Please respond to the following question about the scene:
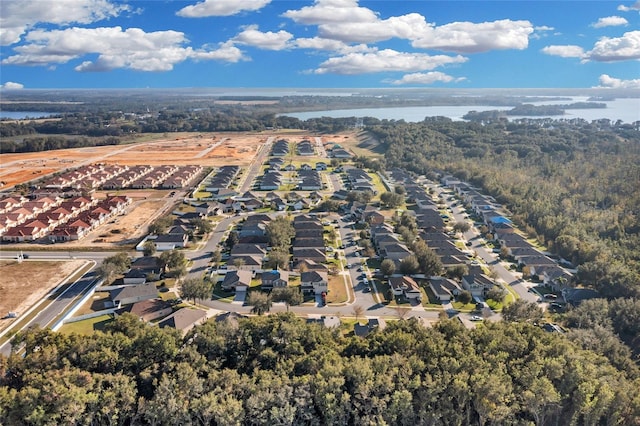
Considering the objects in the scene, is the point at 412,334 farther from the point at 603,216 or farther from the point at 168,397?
the point at 603,216

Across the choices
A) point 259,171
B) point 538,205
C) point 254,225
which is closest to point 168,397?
point 254,225

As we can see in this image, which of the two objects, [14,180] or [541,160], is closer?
[14,180]

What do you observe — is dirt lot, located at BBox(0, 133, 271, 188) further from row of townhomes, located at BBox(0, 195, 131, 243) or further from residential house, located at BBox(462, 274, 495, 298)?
residential house, located at BBox(462, 274, 495, 298)

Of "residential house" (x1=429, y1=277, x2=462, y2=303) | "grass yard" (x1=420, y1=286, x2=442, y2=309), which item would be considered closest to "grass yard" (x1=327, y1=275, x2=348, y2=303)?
"grass yard" (x1=420, y1=286, x2=442, y2=309)

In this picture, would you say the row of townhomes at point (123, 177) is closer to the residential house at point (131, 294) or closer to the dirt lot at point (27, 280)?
the dirt lot at point (27, 280)

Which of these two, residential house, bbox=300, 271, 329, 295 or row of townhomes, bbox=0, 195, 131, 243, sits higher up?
row of townhomes, bbox=0, 195, 131, 243
